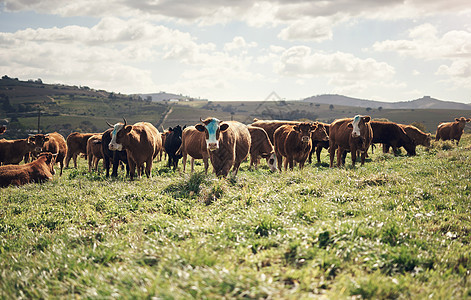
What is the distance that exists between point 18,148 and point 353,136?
18273mm

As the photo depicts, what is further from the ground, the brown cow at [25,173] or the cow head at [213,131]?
the cow head at [213,131]

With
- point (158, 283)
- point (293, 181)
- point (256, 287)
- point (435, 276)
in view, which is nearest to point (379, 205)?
point (435, 276)

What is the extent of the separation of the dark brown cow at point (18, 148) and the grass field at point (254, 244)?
10.9 meters

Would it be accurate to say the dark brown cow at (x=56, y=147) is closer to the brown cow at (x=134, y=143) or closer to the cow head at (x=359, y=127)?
the brown cow at (x=134, y=143)

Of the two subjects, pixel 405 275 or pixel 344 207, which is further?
pixel 344 207

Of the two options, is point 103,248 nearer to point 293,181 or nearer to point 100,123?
point 293,181

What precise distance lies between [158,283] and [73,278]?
1.43 metres

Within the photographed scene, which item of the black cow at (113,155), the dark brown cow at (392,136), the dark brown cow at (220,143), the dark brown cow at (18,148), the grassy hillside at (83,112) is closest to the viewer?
the dark brown cow at (220,143)

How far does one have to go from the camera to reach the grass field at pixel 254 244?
12.6 ft

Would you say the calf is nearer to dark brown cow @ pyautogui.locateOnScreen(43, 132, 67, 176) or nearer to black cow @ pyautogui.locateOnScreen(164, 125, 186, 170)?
black cow @ pyautogui.locateOnScreen(164, 125, 186, 170)

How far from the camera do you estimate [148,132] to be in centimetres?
1441

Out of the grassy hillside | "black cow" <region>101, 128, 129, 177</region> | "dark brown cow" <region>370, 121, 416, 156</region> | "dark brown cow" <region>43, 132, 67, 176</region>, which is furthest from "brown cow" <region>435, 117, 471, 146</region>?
the grassy hillside

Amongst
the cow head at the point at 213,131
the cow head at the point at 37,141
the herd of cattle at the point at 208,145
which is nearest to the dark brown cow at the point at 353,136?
the herd of cattle at the point at 208,145

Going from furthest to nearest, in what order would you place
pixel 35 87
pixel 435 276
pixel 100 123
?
pixel 35 87, pixel 100 123, pixel 435 276
